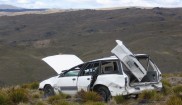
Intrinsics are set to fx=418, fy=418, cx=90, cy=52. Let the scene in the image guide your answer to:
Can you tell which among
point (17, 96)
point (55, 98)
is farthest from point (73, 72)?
point (17, 96)

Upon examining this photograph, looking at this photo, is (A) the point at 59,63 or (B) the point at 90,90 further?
(A) the point at 59,63

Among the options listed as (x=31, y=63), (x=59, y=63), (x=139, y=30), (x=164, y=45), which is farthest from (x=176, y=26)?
(x=59, y=63)

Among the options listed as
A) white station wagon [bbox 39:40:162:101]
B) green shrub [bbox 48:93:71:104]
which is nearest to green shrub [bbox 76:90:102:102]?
white station wagon [bbox 39:40:162:101]

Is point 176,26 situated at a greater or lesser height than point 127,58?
greater

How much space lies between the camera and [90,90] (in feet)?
42.8

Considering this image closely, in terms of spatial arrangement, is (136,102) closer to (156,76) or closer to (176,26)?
(156,76)

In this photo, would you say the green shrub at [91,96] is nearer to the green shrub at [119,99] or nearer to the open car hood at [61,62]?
the green shrub at [119,99]

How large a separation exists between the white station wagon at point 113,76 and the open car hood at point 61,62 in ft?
0.38

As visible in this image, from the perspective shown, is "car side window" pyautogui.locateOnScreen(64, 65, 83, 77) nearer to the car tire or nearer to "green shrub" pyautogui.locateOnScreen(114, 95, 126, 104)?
the car tire

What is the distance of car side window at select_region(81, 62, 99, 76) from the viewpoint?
43.5 ft

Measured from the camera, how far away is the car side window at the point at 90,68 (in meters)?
13.3

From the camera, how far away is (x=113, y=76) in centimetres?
1245

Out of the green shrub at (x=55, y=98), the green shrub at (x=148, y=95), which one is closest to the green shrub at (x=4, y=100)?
the green shrub at (x=55, y=98)

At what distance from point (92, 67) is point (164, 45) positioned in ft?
319
